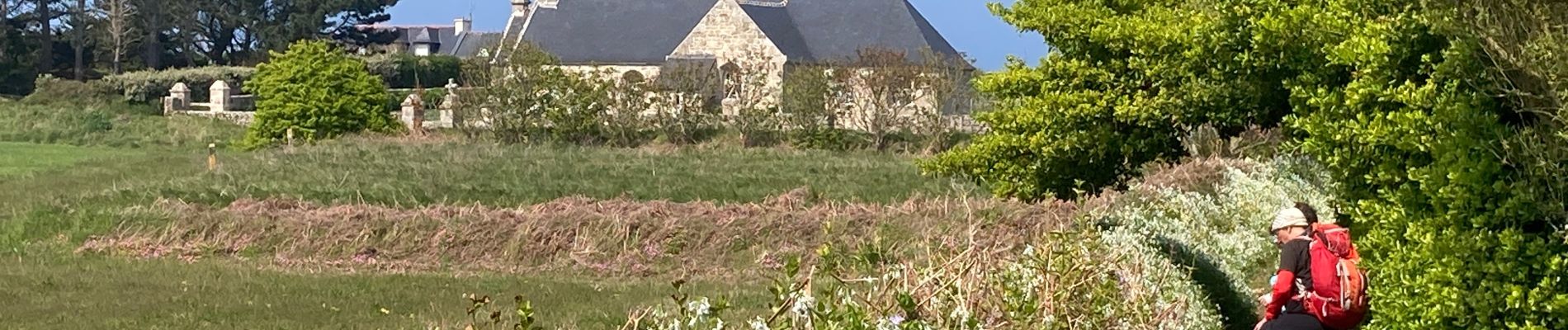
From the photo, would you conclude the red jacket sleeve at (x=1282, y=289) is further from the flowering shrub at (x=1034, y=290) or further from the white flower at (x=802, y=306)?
the white flower at (x=802, y=306)

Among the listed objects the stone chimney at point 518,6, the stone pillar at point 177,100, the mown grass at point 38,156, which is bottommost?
the mown grass at point 38,156

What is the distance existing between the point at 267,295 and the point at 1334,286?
25.3 feet

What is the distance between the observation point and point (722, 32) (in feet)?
148

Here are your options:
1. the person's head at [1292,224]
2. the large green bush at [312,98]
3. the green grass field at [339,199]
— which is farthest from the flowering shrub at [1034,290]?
the large green bush at [312,98]

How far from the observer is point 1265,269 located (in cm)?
1080

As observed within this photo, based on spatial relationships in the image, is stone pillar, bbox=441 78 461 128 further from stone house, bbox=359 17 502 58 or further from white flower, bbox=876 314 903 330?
stone house, bbox=359 17 502 58

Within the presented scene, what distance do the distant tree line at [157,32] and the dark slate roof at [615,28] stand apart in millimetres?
16131

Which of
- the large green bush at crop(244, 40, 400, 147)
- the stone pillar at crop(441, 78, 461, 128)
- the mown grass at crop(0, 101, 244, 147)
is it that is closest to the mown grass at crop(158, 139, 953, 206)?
the large green bush at crop(244, 40, 400, 147)

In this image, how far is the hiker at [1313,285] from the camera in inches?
257

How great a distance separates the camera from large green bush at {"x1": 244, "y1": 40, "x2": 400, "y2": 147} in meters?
31.6

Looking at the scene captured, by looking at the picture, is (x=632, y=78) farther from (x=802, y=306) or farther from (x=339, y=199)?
(x=802, y=306)

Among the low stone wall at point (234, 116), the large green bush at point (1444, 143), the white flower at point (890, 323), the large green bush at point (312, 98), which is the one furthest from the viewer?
the low stone wall at point (234, 116)

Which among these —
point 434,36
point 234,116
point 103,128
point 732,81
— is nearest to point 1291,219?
point 732,81

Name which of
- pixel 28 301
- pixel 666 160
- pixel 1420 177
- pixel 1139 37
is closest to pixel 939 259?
pixel 1420 177
